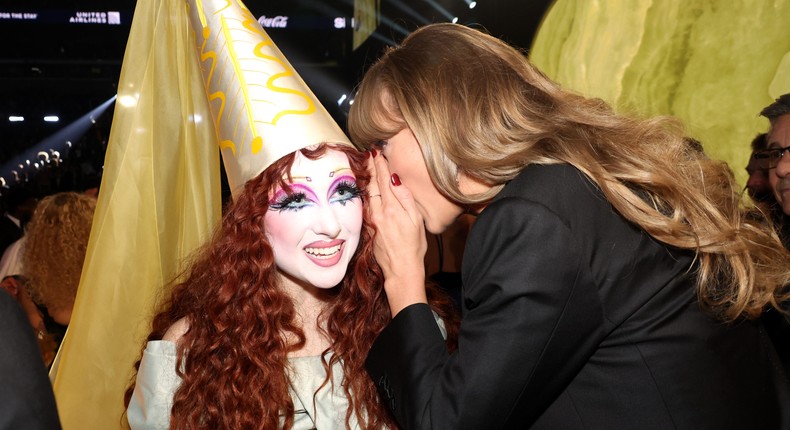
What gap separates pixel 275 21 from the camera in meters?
2.93

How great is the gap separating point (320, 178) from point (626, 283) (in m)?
0.59

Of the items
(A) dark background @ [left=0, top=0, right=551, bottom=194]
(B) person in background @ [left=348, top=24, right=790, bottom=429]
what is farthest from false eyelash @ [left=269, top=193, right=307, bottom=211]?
(A) dark background @ [left=0, top=0, right=551, bottom=194]

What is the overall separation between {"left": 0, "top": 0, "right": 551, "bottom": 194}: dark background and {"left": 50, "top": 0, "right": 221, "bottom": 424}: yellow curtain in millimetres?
1389

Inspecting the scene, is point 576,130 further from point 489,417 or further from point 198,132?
point 198,132

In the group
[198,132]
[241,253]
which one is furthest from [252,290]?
[198,132]

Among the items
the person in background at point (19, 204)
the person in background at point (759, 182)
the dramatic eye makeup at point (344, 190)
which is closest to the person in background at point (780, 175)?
the person in background at point (759, 182)

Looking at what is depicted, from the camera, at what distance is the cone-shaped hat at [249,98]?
4.52ft

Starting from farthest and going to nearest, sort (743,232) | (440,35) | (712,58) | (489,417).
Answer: (712,58), (440,35), (743,232), (489,417)

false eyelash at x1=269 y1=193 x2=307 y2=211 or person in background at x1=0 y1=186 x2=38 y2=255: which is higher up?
false eyelash at x1=269 y1=193 x2=307 y2=211

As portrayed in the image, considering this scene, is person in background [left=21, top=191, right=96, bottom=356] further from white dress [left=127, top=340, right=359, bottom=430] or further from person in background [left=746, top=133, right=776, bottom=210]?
person in background [left=746, top=133, right=776, bottom=210]

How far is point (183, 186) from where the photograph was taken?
5.32 ft

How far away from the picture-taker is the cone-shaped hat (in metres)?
1.38

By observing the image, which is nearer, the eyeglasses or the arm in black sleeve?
the arm in black sleeve

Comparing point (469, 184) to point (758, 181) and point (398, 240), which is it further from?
point (758, 181)
